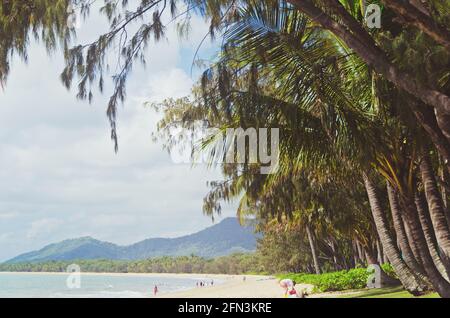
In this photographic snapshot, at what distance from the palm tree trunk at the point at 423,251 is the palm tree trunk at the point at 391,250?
123 centimetres

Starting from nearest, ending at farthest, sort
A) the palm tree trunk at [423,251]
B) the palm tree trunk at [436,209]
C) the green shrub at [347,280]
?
the palm tree trunk at [436,209] < the palm tree trunk at [423,251] < the green shrub at [347,280]

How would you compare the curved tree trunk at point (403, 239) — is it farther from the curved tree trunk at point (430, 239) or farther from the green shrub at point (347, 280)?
the green shrub at point (347, 280)

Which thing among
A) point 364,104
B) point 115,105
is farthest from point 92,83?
point 364,104

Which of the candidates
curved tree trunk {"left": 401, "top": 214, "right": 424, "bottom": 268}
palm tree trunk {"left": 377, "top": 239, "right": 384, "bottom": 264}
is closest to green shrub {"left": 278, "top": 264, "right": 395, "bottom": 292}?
palm tree trunk {"left": 377, "top": 239, "right": 384, "bottom": 264}

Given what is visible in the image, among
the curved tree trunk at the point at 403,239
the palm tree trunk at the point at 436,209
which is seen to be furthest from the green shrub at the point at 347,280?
the palm tree trunk at the point at 436,209

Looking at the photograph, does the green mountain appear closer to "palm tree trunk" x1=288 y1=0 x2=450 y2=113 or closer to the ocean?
the ocean

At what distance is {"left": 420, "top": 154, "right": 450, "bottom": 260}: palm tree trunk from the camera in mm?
5480

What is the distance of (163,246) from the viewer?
172 metres

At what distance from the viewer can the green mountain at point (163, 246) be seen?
144750 millimetres

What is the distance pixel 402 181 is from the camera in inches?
230

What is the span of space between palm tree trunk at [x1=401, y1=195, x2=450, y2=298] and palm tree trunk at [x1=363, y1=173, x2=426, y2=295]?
4.03 feet

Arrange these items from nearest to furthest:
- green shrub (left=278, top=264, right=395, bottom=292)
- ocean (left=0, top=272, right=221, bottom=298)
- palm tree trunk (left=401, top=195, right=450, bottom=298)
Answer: palm tree trunk (left=401, top=195, right=450, bottom=298) < green shrub (left=278, top=264, right=395, bottom=292) < ocean (left=0, top=272, right=221, bottom=298)

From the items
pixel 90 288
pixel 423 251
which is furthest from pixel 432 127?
pixel 90 288
